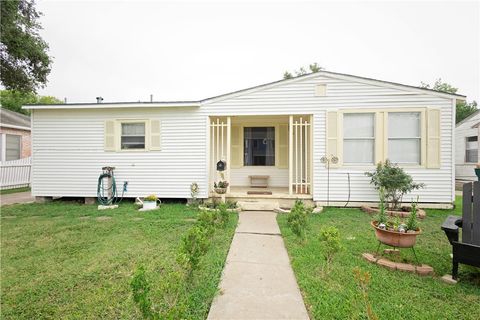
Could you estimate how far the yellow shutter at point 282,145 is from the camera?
8688 millimetres

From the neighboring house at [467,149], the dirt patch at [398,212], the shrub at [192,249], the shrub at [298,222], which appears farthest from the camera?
the neighboring house at [467,149]

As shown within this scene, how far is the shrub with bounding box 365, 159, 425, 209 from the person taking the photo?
5.78 meters

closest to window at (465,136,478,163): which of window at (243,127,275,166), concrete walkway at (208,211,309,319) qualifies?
window at (243,127,275,166)

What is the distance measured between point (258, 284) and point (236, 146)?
654 centimetres

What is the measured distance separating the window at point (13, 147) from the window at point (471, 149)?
24834 millimetres

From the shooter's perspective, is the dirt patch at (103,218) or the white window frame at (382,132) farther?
the white window frame at (382,132)

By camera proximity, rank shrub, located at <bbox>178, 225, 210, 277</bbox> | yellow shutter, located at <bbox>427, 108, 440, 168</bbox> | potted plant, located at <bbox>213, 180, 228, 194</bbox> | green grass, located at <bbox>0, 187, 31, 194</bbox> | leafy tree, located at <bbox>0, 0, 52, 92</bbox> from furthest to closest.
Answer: green grass, located at <bbox>0, 187, 31, 194</bbox> → potted plant, located at <bbox>213, 180, 228, 194</bbox> → yellow shutter, located at <bbox>427, 108, 440, 168</bbox> → leafy tree, located at <bbox>0, 0, 52, 92</bbox> → shrub, located at <bbox>178, 225, 210, 277</bbox>

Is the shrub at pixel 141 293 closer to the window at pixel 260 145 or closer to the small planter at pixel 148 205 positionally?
the small planter at pixel 148 205

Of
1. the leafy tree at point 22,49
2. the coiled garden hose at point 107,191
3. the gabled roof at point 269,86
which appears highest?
the leafy tree at point 22,49

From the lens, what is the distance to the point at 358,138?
666cm

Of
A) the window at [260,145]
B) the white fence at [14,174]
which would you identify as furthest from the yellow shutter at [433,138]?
the white fence at [14,174]

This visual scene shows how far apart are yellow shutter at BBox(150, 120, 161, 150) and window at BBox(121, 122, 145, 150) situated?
0.40 metres

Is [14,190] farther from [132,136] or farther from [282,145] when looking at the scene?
[282,145]

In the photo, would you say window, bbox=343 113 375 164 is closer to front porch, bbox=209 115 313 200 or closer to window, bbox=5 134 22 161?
front porch, bbox=209 115 313 200
